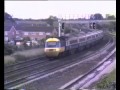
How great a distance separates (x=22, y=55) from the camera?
30453 millimetres

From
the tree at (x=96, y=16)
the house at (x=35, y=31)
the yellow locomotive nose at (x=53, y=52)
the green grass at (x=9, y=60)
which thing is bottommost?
the green grass at (x=9, y=60)

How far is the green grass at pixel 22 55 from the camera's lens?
88.5ft

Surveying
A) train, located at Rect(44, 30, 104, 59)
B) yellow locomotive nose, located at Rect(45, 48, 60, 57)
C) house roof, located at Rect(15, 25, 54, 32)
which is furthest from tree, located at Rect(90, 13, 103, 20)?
yellow locomotive nose, located at Rect(45, 48, 60, 57)

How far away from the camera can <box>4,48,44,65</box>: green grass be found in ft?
88.5

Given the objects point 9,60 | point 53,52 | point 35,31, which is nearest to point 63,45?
point 53,52

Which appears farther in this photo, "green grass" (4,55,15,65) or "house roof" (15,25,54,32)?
"house roof" (15,25,54,32)

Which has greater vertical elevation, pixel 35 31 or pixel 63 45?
pixel 35 31

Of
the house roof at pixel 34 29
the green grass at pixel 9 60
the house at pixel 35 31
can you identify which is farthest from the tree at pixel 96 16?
the green grass at pixel 9 60

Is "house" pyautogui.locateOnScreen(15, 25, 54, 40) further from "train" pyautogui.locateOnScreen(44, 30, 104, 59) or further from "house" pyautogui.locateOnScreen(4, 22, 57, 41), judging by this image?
"train" pyautogui.locateOnScreen(44, 30, 104, 59)

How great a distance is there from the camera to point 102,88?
1278cm

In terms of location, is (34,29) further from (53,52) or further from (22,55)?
(53,52)

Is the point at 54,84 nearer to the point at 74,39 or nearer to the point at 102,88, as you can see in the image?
the point at 102,88

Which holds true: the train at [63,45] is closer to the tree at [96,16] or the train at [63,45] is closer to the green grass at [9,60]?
the green grass at [9,60]
